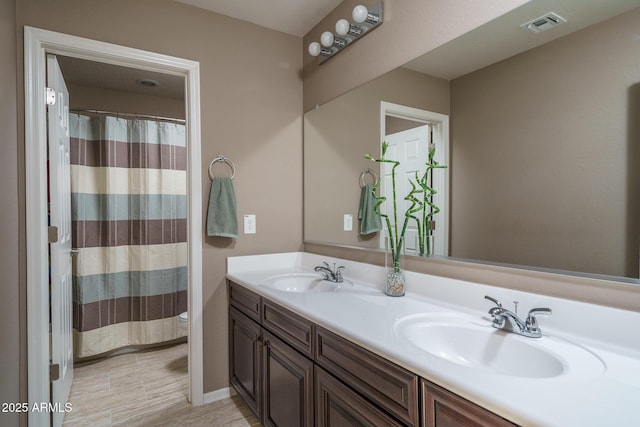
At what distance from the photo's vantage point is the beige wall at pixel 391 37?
1342 millimetres

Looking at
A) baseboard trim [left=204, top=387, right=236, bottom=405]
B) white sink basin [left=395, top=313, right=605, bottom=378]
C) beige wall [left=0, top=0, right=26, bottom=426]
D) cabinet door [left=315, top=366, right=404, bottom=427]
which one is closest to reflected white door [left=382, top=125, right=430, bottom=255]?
white sink basin [left=395, top=313, right=605, bottom=378]

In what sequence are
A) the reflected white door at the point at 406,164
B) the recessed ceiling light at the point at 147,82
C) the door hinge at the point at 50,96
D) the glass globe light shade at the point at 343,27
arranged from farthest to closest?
the recessed ceiling light at the point at 147,82 < the glass globe light shade at the point at 343,27 < the door hinge at the point at 50,96 < the reflected white door at the point at 406,164

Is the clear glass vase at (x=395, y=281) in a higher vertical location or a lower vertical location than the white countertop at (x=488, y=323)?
higher

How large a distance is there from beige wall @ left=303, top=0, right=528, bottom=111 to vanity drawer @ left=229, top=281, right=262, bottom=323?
1.31 metres

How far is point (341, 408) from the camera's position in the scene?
3.78 ft

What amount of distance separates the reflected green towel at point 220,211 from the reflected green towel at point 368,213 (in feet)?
2.65

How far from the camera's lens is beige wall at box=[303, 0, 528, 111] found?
1.34 meters

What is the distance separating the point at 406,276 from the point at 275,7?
5.84 ft

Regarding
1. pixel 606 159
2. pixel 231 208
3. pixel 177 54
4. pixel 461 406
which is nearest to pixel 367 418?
pixel 461 406

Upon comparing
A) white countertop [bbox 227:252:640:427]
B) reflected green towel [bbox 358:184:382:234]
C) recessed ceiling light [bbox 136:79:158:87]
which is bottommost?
white countertop [bbox 227:252:640:427]

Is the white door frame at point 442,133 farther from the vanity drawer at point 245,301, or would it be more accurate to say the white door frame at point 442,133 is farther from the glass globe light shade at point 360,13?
the vanity drawer at point 245,301

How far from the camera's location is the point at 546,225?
1.15 meters

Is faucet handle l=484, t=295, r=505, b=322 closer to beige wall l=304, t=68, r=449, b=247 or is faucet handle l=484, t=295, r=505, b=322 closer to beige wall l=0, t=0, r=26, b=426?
beige wall l=304, t=68, r=449, b=247

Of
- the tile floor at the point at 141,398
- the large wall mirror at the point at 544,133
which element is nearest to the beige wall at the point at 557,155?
the large wall mirror at the point at 544,133
